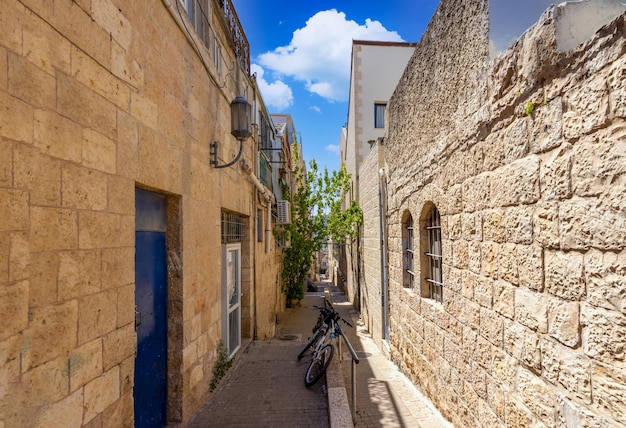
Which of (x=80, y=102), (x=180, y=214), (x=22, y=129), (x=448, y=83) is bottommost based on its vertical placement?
(x=180, y=214)

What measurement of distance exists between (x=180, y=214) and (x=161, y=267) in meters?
0.51

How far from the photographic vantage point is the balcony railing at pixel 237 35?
5265 millimetres

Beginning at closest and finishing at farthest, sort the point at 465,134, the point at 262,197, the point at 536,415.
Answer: the point at 536,415 < the point at 465,134 < the point at 262,197

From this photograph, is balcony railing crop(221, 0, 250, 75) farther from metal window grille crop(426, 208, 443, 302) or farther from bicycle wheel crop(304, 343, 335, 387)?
bicycle wheel crop(304, 343, 335, 387)

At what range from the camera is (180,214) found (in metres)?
3.37

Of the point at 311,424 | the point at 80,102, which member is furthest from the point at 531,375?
the point at 80,102

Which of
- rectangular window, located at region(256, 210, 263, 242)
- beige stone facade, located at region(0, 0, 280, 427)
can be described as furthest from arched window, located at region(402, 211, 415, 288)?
beige stone facade, located at region(0, 0, 280, 427)

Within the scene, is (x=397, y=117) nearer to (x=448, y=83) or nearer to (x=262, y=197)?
(x=448, y=83)

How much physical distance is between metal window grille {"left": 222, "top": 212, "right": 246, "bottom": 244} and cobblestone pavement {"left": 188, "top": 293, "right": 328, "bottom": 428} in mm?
1836

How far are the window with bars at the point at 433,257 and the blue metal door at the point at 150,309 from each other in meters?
3.08

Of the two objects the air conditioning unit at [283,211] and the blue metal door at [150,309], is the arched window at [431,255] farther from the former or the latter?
the air conditioning unit at [283,211]

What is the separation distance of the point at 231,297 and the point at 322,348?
65.8 inches

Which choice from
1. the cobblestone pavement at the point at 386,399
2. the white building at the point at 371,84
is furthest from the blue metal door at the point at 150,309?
the white building at the point at 371,84

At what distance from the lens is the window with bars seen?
14.4 ft
